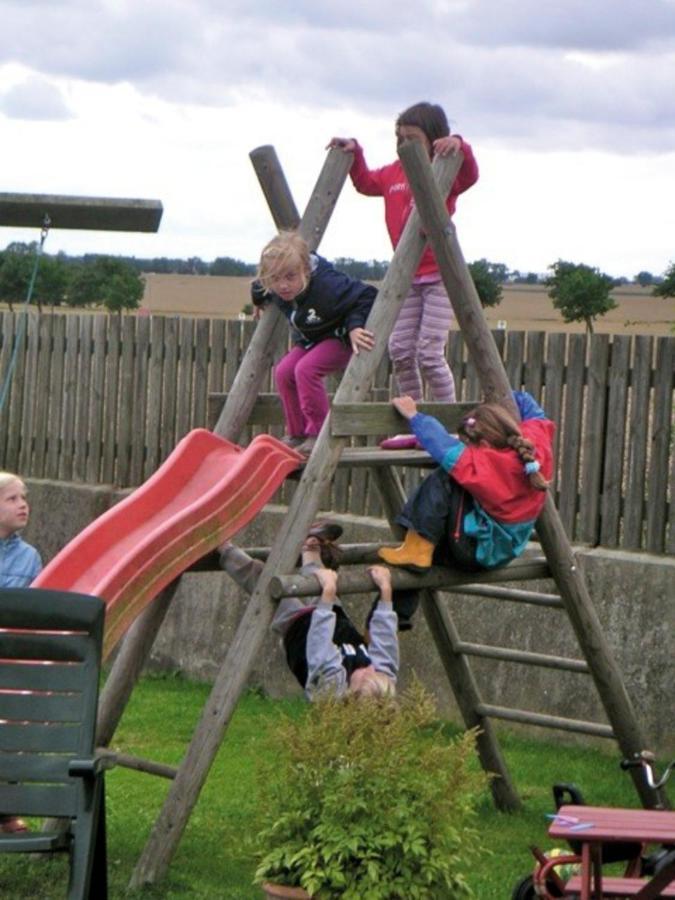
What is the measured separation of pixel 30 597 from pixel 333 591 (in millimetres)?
1196

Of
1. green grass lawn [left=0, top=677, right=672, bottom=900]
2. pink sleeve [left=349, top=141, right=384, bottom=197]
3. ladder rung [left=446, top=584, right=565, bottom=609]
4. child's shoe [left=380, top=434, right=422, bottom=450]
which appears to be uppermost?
pink sleeve [left=349, top=141, right=384, bottom=197]

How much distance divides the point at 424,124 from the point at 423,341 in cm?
96

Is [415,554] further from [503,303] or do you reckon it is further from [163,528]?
[503,303]

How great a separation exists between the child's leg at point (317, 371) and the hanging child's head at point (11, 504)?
4.05 ft

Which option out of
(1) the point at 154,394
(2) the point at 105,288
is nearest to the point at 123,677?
(1) the point at 154,394

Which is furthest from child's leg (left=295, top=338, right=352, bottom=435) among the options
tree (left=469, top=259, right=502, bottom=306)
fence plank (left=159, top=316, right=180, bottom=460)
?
tree (left=469, top=259, right=502, bottom=306)

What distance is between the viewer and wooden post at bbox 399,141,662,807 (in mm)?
7102

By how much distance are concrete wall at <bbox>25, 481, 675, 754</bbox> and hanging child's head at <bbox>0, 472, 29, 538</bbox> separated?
3.24m

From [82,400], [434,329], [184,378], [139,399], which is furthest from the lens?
[82,400]

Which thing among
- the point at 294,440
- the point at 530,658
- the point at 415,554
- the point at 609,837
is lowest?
the point at 530,658

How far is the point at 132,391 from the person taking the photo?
12359mm

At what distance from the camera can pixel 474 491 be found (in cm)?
702

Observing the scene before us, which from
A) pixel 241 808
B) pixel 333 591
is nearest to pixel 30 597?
pixel 333 591

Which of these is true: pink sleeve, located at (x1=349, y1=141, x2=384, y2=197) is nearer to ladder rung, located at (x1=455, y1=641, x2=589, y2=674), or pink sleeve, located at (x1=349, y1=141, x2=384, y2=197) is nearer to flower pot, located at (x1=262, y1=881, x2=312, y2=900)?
ladder rung, located at (x1=455, y1=641, x2=589, y2=674)
